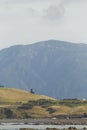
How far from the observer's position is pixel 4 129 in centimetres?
16012

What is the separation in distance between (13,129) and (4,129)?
3.24 m

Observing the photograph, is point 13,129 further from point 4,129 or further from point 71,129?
point 71,129

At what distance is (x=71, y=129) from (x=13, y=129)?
19753 millimetres

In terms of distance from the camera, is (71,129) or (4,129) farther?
(4,129)

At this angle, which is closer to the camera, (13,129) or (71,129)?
(71,129)

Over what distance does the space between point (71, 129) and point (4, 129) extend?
22996 mm

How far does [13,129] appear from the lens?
158 metres

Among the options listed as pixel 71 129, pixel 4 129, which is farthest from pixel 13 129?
pixel 71 129

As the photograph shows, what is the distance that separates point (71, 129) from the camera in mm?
147125
